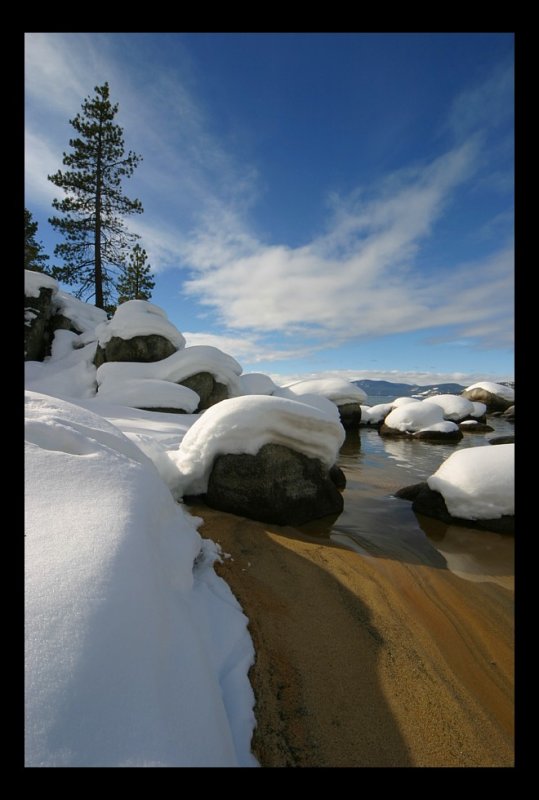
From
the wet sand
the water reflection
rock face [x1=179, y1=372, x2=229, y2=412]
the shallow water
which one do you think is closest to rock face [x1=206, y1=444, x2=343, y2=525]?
the shallow water

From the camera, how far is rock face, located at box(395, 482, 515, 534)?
13.6 feet

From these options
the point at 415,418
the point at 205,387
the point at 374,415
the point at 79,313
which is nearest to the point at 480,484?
the point at 205,387

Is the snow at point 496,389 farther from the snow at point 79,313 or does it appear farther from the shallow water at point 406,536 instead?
the snow at point 79,313

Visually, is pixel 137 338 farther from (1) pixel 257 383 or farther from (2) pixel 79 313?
(2) pixel 79 313

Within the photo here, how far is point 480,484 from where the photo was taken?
14.0 feet

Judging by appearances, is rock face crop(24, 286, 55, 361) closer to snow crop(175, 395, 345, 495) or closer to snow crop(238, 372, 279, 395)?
snow crop(238, 372, 279, 395)

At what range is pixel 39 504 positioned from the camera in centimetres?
167

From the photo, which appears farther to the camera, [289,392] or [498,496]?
[289,392]

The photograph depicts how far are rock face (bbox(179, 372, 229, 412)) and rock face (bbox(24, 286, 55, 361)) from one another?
7248 mm
